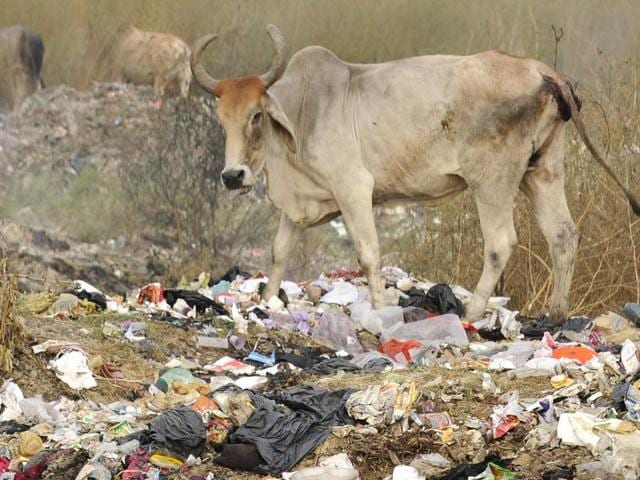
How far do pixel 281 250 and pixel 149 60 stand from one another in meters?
8.04

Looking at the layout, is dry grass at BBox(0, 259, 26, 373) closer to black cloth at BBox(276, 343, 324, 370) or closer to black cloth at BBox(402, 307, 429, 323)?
black cloth at BBox(276, 343, 324, 370)

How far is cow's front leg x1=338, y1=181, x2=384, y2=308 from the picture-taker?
30.8ft

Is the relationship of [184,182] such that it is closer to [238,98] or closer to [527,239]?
[527,239]

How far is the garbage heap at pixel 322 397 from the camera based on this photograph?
6281 mm

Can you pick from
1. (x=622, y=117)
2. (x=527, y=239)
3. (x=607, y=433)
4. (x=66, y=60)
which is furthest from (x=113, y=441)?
(x=66, y=60)

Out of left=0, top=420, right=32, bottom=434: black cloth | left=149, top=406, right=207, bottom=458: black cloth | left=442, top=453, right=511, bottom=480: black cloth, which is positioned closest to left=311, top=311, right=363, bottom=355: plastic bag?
left=149, top=406, right=207, bottom=458: black cloth

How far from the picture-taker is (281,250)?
9.92 meters

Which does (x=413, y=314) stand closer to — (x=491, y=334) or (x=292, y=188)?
(x=491, y=334)

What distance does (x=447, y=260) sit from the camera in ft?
39.5

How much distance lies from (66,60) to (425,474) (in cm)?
1318

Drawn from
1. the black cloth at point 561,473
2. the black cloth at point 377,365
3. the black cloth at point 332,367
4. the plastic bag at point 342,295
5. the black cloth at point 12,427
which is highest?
the black cloth at point 561,473

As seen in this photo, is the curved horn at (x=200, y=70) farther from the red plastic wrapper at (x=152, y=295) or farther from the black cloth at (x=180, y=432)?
the black cloth at (x=180, y=432)

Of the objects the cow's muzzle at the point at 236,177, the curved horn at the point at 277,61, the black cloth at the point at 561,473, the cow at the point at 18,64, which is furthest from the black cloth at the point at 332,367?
the cow at the point at 18,64

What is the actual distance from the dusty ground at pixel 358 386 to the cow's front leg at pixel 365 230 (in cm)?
80
